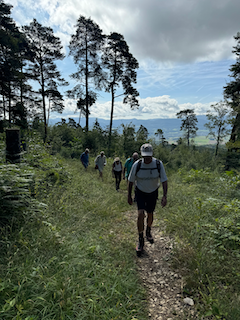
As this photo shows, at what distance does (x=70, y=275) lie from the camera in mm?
2596

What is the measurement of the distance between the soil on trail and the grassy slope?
0.20 metres

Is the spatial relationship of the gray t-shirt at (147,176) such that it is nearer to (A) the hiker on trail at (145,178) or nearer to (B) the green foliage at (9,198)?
(A) the hiker on trail at (145,178)

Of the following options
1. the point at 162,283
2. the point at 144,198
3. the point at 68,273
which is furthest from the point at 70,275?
the point at 144,198

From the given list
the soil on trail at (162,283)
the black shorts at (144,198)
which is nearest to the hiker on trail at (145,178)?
the black shorts at (144,198)

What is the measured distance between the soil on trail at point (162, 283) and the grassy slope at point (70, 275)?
20 cm

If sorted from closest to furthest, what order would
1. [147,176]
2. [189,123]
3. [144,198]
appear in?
[147,176]
[144,198]
[189,123]

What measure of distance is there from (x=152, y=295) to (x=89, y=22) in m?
22.5

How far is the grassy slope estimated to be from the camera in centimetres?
210

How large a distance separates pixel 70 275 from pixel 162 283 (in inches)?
64.1

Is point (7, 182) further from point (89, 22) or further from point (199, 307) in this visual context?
point (89, 22)

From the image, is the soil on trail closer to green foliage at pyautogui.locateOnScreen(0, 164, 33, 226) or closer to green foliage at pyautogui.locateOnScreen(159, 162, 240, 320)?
green foliage at pyautogui.locateOnScreen(159, 162, 240, 320)

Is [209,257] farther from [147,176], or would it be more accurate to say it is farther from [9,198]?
[9,198]

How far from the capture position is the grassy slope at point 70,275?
2098 mm

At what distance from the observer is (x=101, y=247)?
3600 mm
